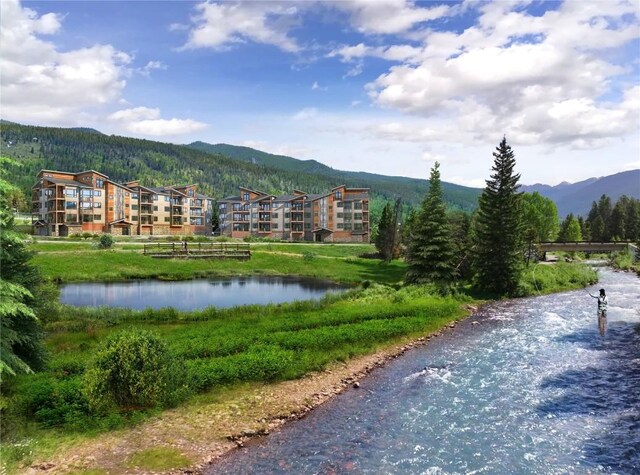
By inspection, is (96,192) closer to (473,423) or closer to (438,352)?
(438,352)

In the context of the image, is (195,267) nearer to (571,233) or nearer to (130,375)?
(130,375)

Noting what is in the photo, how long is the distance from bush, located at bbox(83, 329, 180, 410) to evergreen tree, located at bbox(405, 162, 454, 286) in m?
36.3

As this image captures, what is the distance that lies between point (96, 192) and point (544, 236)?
4775 inches

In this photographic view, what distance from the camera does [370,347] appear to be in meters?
29.1

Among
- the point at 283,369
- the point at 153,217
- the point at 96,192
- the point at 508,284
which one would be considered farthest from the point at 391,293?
the point at 153,217

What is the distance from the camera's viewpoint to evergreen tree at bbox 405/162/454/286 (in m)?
50.6

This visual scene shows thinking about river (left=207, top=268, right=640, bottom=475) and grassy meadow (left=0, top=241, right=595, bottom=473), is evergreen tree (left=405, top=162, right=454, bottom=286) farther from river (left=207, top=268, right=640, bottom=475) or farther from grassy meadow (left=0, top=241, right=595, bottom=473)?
river (left=207, top=268, right=640, bottom=475)

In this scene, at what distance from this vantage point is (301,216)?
139500mm

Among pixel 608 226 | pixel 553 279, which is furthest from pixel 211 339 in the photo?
pixel 608 226

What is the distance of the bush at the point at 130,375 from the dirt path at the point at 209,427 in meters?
1.07

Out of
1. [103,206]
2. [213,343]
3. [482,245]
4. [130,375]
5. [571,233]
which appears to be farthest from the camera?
[571,233]

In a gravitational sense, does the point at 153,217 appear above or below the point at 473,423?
above

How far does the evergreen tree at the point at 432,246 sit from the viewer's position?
50594 millimetres

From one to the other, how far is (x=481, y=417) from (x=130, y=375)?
14618 millimetres
